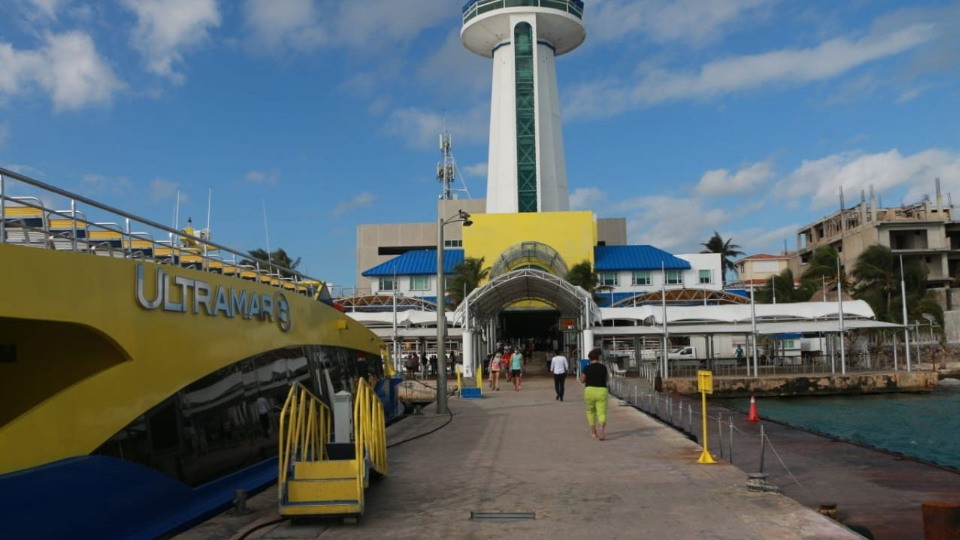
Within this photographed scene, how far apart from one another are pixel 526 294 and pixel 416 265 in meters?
25.5

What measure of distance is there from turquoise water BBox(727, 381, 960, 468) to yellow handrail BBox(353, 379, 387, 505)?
17.4m

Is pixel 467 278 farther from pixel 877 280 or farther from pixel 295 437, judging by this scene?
pixel 295 437

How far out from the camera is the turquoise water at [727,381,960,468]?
80.2 feet

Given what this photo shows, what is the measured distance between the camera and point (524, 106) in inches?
2515

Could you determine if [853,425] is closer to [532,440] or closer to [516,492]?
[532,440]

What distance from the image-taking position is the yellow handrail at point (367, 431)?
8.50 meters

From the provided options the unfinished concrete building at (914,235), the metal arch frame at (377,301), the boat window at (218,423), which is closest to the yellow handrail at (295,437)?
the boat window at (218,423)

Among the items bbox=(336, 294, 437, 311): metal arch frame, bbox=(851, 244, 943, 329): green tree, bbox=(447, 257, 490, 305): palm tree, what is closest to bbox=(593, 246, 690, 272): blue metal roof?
bbox=(447, 257, 490, 305): palm tree

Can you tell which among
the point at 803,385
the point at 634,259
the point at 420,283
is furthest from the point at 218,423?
the point at 634,259

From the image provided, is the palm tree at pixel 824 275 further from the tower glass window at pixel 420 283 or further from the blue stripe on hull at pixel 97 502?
the blue stripe on hull at pixel 97 502

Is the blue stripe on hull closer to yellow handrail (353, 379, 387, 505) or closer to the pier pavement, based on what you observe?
the pier pavement

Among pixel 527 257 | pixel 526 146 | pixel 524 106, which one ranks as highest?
pixel 524 106

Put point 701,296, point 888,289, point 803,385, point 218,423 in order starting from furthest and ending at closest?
point 888,289
point 701,296
point 803,385
point 218,423

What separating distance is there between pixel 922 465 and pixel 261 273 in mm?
13115
